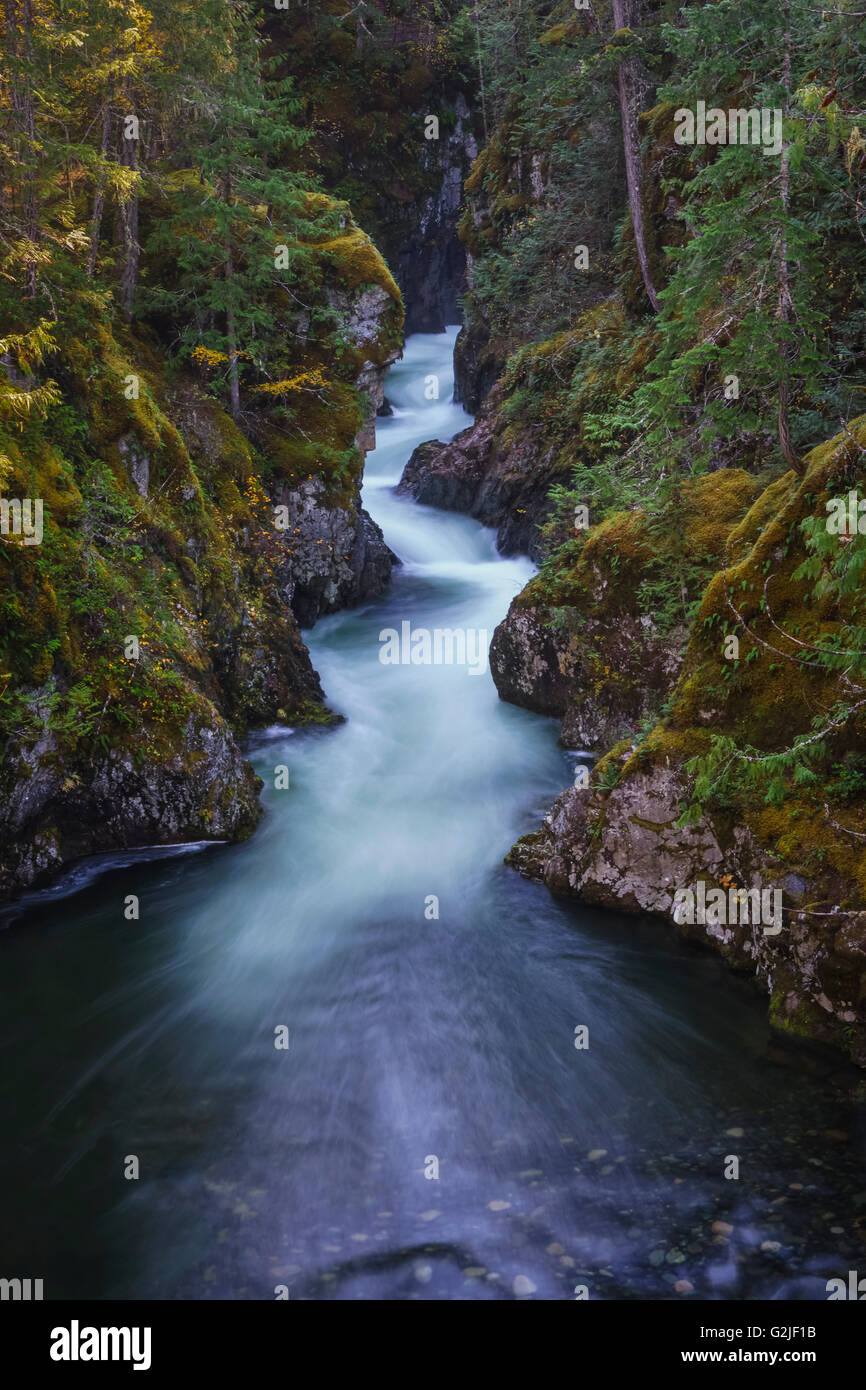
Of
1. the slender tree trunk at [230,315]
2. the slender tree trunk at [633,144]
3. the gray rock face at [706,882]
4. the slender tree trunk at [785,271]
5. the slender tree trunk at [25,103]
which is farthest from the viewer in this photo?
the slender tree trunk at [633,144]

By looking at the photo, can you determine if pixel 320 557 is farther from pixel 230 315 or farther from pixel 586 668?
pixel 586 668

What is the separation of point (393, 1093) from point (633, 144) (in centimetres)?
1647

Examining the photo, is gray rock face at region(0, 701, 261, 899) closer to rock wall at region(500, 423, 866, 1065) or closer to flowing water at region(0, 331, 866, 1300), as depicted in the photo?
flowing water at region(0, 331, 866, 1300)

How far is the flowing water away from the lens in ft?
15.1

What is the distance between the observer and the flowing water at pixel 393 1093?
462 cm

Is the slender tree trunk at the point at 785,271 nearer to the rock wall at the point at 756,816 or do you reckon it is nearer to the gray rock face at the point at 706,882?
the rock wall at the point at 756,816

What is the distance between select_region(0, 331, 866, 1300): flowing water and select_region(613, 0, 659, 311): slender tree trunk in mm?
10513

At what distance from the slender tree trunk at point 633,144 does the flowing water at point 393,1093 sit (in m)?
10.5

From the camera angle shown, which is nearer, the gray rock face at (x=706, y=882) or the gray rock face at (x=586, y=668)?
the gray rock face at (x=706, y=882)

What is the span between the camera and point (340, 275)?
15.3 meters

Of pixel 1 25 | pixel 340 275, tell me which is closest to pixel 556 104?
pixel 340 275

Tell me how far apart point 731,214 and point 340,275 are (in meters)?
10.2

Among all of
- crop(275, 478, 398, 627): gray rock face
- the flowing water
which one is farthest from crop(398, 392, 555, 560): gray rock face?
the flowing water

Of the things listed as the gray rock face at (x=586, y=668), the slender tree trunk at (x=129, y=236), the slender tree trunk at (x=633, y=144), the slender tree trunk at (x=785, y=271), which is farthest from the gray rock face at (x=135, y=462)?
the slender tree trunk at (x=633, y=144)
